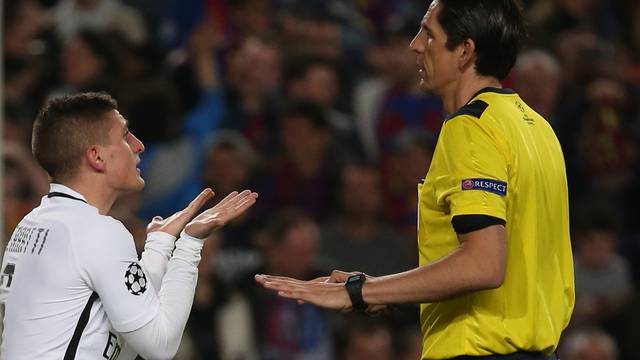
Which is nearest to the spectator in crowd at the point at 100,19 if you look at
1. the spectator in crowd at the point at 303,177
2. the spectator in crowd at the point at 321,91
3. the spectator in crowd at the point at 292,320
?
the spectator in crowd at the point at 321,91

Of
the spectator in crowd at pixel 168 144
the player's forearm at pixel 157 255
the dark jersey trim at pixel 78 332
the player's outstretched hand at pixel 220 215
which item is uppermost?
the player's outstretched hand at pixel 220 215

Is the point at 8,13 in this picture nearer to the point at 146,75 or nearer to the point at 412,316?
the point at 146,75

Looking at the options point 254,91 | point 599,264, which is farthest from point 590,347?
point 254,91

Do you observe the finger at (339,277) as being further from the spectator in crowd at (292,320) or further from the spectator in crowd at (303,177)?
the spectator in crowd at (303,177)

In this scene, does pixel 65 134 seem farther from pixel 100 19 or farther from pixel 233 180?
pixel 100 19

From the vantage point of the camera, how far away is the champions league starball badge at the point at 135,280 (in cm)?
369

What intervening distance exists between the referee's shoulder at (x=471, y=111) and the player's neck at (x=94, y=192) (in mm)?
1047

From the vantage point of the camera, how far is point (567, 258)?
12.6ft

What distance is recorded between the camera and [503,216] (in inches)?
139

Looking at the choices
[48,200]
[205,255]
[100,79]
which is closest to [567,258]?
[48,200]

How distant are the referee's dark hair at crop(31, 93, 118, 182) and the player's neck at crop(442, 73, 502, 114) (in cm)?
104

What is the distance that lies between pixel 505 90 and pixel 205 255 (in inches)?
148

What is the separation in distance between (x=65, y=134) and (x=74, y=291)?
1.57 feet

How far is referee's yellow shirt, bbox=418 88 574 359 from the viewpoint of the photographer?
3574mm
